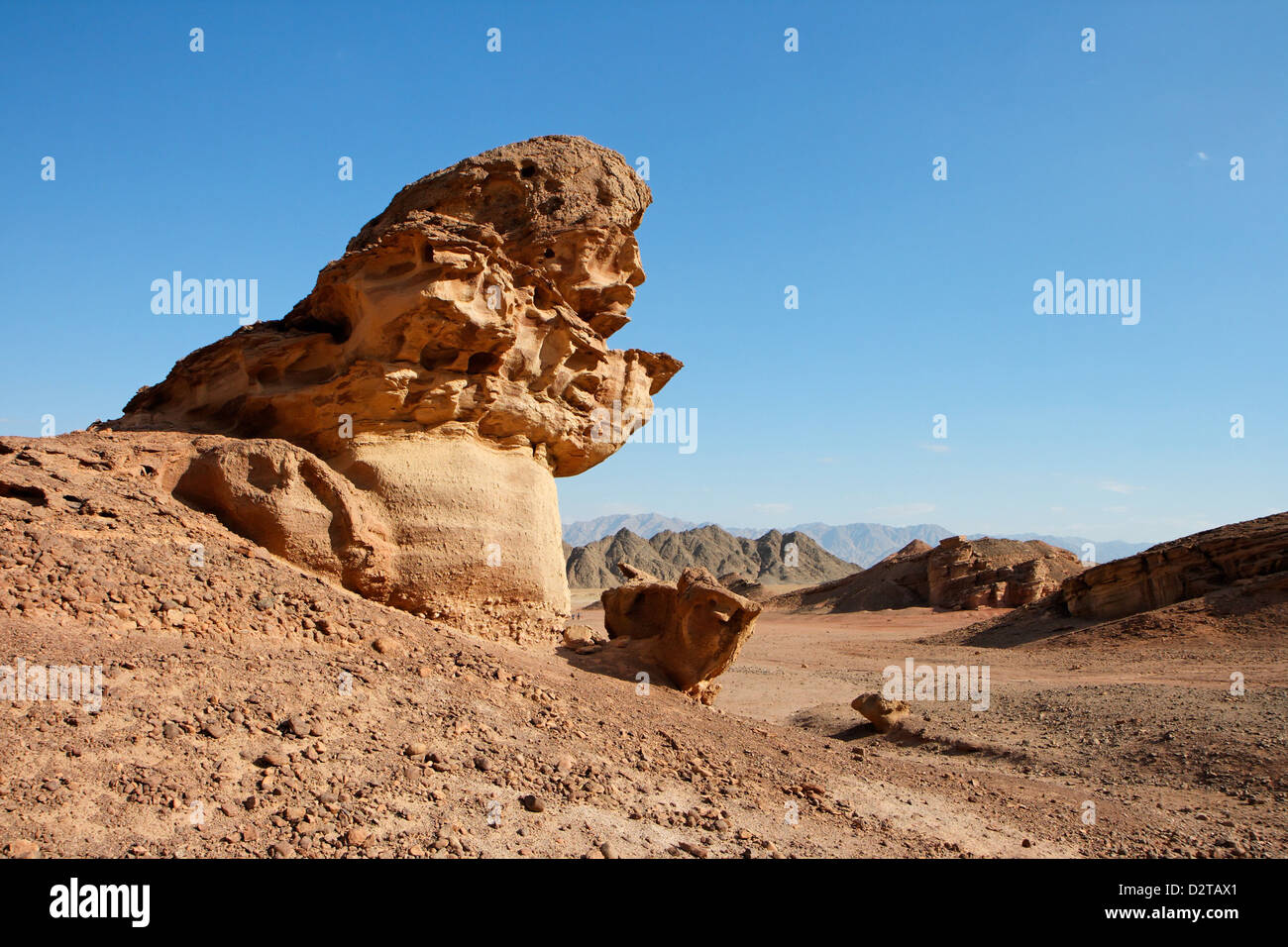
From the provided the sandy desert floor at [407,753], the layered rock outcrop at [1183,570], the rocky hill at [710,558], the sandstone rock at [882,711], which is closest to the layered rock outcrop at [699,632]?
the sandy desert floor at [407,753]

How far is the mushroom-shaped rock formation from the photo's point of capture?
300 inches

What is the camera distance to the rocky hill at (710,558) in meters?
68.6

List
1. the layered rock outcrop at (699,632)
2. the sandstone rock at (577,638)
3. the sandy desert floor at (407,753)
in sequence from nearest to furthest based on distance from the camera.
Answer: the sandy desert floor at (407,753), the layered rock outcrop at (699,632), the sandstone rock at (577,638)

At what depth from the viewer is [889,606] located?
34.0 metres

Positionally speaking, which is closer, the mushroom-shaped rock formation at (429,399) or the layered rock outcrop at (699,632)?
the mushroom-shaped rock formation at (429,399)

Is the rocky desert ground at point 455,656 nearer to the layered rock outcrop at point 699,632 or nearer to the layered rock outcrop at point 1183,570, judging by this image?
the layered rock outcrop at point 699,632

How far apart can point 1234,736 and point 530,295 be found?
9163 mm

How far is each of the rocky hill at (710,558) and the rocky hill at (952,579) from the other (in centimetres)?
2886

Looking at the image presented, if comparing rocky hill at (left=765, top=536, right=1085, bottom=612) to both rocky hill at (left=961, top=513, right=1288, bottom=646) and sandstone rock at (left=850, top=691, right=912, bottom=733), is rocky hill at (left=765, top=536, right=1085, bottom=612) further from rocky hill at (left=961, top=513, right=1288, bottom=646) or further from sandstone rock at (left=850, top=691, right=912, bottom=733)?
sandstone rock at (left=850, top=691, right=912, bottom=733)

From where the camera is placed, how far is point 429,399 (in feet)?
28.1

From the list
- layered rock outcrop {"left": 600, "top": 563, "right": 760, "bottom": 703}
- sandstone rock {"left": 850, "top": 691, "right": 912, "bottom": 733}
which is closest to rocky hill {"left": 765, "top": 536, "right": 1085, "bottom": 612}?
sandstone rock {"left": 850, "top": 691, "right": 912, "bottom": 733}

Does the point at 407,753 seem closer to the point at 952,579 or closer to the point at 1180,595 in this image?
the point at 1180,595

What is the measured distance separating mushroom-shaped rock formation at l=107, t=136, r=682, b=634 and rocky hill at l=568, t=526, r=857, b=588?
184 feet
